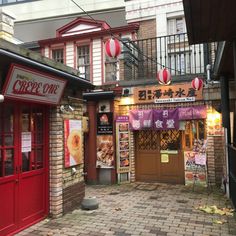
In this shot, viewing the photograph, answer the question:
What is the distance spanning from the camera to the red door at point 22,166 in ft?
18.1

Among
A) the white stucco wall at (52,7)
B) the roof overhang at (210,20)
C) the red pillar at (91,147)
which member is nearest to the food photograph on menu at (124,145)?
the red pillar at (91,147)

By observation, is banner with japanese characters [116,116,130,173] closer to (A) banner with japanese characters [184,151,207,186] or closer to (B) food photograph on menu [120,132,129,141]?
(B) food photograph on menu [120,132,129,141]

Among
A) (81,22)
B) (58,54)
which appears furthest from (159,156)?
(81,22)

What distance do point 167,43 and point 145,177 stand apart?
4982mm

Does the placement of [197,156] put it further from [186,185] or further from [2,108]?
[2,108]

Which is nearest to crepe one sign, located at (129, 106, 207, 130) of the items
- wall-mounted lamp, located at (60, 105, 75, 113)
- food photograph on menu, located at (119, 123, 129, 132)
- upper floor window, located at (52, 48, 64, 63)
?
food photograph on menu, located at (119, 123, 129, 132)

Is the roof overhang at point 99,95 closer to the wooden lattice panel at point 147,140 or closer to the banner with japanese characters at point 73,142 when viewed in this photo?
the wooden lattice panel at point 147,140

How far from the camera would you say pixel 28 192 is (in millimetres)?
6105

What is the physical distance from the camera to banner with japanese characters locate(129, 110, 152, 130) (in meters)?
10.1

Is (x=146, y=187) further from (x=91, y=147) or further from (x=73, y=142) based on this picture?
(x=73, y=142)

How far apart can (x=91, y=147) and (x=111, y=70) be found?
9.96 ft

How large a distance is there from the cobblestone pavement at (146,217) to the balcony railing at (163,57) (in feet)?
14.1

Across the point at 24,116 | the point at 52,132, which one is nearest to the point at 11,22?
the point at 24,116

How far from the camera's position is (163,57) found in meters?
10.9
